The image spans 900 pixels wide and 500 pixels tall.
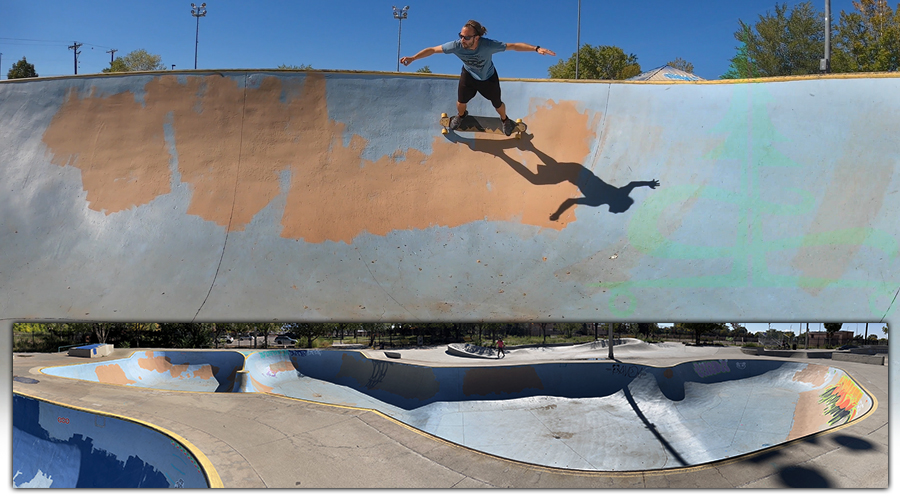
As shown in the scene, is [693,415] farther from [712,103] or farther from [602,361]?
[712,103]

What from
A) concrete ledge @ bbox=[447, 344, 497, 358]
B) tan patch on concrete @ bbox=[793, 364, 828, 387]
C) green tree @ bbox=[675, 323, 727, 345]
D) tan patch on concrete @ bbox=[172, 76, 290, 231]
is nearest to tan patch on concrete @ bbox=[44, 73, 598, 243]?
tan patch on concrete @ bbox=[172, 76, 290, 231]

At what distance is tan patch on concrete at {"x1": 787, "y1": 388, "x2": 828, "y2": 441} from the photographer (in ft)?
9.98

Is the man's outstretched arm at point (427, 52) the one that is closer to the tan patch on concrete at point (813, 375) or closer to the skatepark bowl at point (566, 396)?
the skatepark bowl at point (566, 396)

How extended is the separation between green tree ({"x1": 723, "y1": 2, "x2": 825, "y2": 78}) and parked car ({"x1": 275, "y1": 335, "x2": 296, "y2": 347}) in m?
22.3

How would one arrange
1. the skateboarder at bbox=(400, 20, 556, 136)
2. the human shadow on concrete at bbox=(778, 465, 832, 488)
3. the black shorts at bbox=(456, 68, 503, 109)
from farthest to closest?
1. the black shorts at bbox=(456, 68, 503, 109)
2. the skateboarder at bbox=(400, 20, 556, 136)
3. the human shadow on concrete at bbox=(778, 465, 832, 488)

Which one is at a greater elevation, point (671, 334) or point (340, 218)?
point (340, 218)

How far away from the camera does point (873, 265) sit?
12.8 ft

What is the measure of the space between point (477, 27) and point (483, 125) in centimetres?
94

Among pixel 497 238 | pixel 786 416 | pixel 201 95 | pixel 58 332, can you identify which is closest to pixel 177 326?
pixel 58 332

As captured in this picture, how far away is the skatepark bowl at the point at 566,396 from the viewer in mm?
3025

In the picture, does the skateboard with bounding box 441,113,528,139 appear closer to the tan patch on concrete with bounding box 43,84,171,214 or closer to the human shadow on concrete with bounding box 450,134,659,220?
the human shadow on concrete with bounding box 450,134,659,220

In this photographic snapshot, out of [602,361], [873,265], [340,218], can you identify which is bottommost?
[602,361]

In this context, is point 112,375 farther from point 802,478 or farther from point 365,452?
point 802,478

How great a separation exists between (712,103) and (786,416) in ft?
10.3
